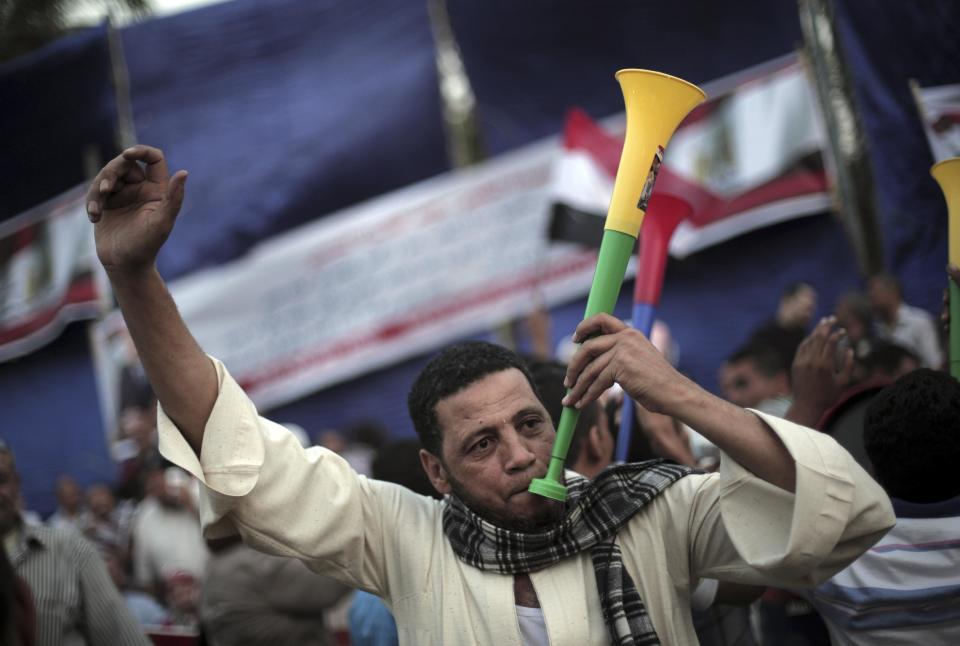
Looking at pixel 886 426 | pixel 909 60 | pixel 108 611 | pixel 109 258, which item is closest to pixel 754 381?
pixel 909 60

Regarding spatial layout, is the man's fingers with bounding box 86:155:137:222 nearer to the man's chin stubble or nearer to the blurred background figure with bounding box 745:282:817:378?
the man's chin stubble

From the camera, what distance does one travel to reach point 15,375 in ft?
27.8

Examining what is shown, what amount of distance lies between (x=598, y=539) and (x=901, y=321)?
3.67 metres

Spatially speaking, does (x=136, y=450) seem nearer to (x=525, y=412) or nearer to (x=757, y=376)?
(x=757, y=376)

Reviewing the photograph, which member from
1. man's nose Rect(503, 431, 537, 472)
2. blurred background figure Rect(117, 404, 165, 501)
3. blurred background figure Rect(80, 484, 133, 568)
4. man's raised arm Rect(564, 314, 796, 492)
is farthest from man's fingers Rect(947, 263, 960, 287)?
blurred background figure Rect(117, 404, 165, 501)

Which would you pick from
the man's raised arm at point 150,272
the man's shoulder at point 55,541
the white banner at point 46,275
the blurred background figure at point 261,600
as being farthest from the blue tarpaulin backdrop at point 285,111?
the man's raised arm at point 150,272

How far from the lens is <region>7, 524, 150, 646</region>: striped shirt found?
11.1ft

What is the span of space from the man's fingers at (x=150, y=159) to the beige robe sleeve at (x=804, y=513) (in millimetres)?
1300

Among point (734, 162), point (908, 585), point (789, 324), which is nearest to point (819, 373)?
point (908, 585)

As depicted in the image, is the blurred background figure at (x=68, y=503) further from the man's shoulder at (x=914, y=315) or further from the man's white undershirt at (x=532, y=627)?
the man's white undershirt at (x=532, y=627)

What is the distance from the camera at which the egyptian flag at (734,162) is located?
22.2 ft

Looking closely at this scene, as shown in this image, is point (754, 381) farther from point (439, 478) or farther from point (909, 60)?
point (439, 478)

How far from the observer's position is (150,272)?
2.30 metres

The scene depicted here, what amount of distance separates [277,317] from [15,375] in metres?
2.11
